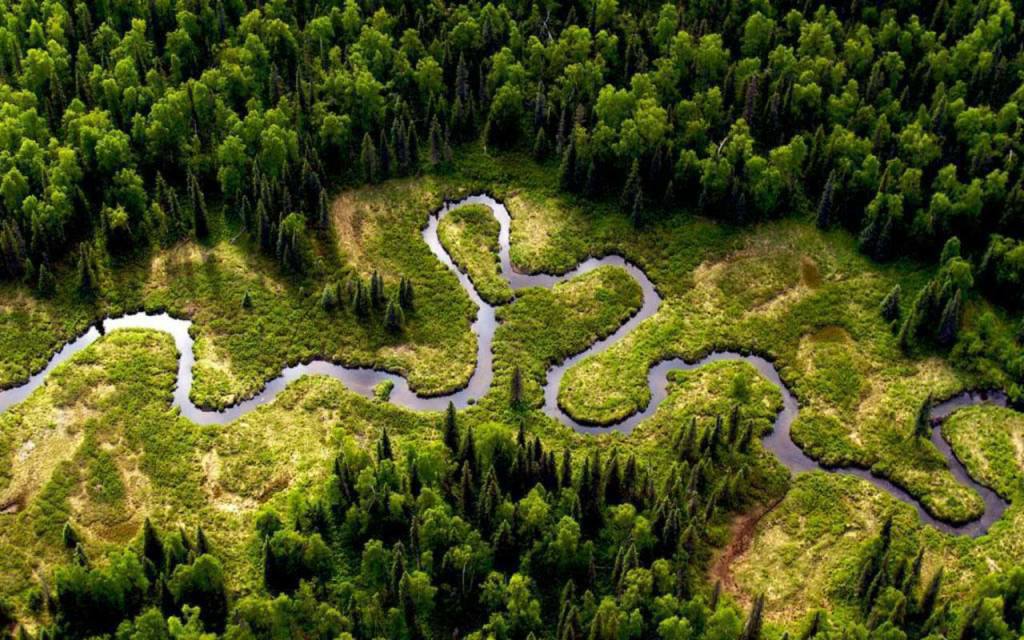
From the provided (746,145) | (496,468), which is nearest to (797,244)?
A: (746,145)

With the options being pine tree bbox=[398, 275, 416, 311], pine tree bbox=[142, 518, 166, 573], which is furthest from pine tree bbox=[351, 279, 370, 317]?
pine tree bbox=[142, 518, 166, 573]

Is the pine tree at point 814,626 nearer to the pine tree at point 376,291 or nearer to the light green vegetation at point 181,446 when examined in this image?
the light green vegetation at point 181,446

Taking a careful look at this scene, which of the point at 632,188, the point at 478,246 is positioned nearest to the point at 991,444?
the point at 632,188

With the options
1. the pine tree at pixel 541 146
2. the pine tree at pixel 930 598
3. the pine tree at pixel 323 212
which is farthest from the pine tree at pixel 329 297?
the pine tree at pixel 930 598

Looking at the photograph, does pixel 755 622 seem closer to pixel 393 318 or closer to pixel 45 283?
pixel 393 318

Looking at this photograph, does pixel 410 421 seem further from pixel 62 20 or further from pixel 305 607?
pixel 62 20

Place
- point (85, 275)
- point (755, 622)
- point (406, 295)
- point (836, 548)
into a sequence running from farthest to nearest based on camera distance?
point (406, 295), point (85, 275), point (836, 548), point (755, 622)
